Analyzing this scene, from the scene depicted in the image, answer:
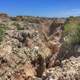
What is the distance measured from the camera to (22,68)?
17203mm

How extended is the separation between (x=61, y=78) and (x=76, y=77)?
0.50 m

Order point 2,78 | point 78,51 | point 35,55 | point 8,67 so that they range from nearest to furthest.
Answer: point 78,51, point 2,78, point 8,67, point 35,55

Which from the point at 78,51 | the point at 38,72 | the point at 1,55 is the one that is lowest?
the point at 38,72

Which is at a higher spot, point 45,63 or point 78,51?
point 78,51

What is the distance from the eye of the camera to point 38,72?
61.2 ft

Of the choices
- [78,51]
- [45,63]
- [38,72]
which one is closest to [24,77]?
[38,72]

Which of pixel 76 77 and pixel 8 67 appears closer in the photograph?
pixel 76 77

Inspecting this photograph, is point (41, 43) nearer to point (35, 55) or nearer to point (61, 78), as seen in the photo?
point (35, 55)

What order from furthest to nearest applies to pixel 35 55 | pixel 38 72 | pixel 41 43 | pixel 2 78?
pixel 41 43
pixel 35 55
pixel 38 72
pixel 2 78

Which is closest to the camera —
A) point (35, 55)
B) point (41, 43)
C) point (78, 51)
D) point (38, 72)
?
point (78, 51)

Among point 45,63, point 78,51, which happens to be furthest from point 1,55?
point 78,51

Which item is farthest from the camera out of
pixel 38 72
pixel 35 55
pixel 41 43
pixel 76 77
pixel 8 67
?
pixel 41 43

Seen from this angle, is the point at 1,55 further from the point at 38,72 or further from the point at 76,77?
the point at 76,77

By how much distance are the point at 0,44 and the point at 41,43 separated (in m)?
5.00
